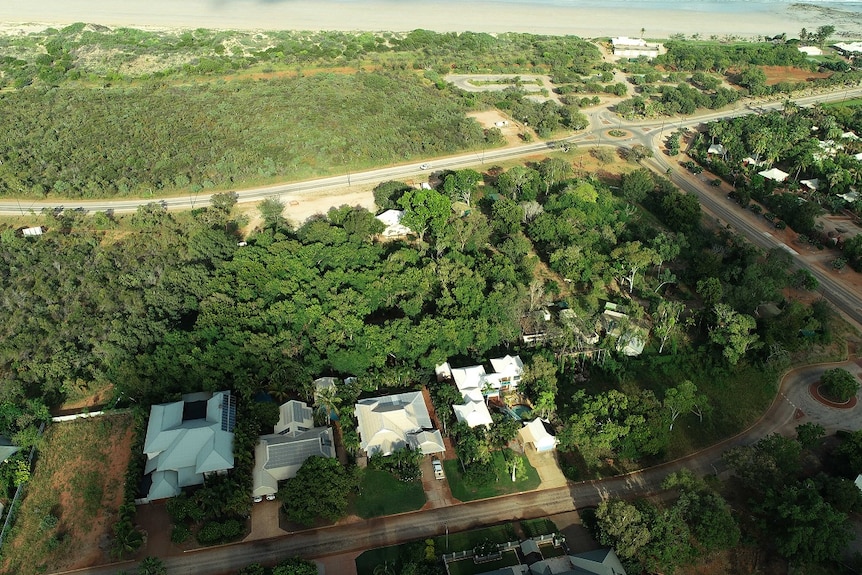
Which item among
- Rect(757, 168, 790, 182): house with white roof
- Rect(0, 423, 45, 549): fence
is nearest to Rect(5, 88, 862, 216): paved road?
Rect(757, 168, 790, 182): house with white roof

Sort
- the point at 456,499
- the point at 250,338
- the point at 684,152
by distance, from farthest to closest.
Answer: the point at 684,152, the point at 250,338, the point at 456,499

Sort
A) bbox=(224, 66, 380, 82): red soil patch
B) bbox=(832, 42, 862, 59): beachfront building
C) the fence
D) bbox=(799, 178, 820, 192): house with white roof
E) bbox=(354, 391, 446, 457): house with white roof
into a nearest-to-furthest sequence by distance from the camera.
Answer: the fence < bbox=(354, 391, 446, 457): house with white roof < bbox=(799, 178, 820, 192): house with white roof < bbox=(224, 66, 380, 82): red soil patch < bbox=(832, 42, 862, 59): beachfront building

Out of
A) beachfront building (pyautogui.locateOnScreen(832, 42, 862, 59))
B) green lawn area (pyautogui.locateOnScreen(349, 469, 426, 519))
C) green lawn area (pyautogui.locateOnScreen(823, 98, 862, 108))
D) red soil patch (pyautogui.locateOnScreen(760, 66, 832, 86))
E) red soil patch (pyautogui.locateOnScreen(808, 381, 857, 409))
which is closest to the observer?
green lawn area (pyautogui.locateOnScreen(349, 469, 426, 519))

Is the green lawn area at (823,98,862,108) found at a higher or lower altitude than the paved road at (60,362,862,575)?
higher

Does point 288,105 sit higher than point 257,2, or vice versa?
point 257,2

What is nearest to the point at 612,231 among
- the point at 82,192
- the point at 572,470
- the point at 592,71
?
the point at 572,470

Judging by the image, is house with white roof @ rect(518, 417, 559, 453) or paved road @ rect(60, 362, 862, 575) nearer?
paved road @ rect(60, 362, 862, 575)

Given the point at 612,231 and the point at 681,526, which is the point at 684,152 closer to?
the point at 612,231

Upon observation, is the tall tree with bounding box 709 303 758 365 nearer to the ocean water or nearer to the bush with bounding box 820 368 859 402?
the bush with bounding box 820 368 859 402

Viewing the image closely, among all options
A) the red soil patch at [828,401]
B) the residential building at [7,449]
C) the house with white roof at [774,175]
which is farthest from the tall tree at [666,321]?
the residential building at [7,449]
